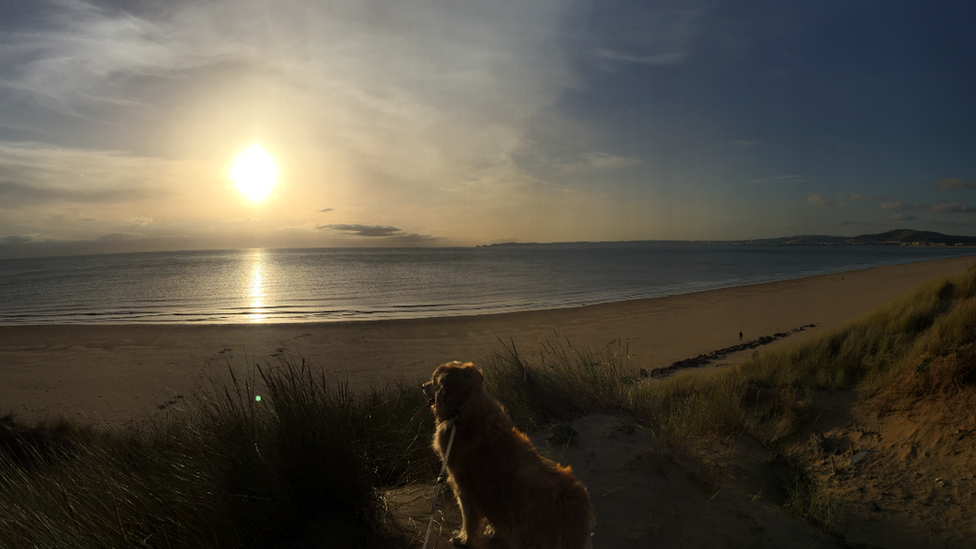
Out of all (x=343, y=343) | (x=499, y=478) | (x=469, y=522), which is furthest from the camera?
(x=343, y=343)

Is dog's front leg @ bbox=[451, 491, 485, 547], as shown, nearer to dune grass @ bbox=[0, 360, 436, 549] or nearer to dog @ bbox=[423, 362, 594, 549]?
dog @ bbox=[423, 362, 594, 549]

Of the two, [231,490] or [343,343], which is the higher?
[231,490]

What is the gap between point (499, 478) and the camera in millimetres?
2621

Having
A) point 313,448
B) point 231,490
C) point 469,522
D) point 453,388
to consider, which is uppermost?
point 453,388

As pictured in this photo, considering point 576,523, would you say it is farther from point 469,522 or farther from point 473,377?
point 473,377

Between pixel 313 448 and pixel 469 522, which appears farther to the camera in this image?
pixel 313 448

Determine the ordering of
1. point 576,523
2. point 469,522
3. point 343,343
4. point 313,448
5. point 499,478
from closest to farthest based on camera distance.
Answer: point 576,523 → point 499,478 → point 469,522 → point 313,448 → point 343,343

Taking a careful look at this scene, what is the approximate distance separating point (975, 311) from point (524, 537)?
304 inches

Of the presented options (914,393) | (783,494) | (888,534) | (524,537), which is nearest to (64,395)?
(524,537)

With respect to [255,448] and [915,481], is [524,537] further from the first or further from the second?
[915,481]

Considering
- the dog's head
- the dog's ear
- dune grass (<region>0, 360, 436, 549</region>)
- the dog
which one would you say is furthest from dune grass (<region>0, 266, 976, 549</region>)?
the dog's ear

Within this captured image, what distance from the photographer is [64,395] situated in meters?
10.3

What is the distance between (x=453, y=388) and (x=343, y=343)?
524 inches

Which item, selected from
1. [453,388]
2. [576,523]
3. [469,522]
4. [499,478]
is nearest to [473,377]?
[453,388]
